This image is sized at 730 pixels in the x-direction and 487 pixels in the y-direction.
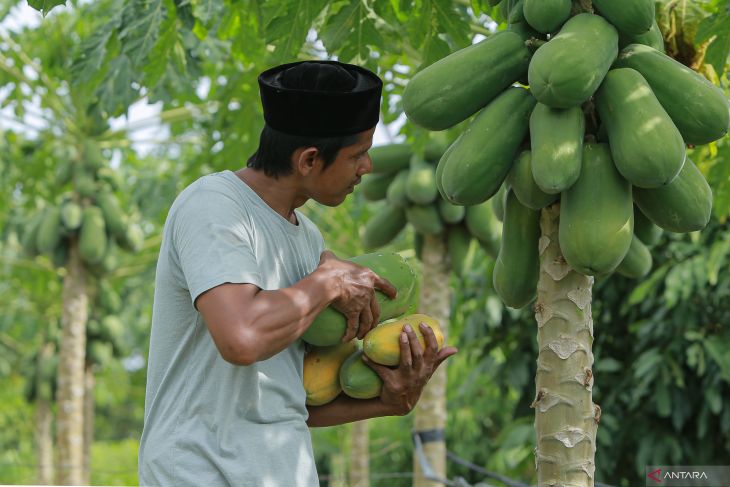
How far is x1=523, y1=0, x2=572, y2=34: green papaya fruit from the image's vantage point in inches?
79.4

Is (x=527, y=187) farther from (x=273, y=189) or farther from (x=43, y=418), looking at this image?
(x=43, y=418)

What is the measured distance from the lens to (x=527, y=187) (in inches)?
78.9

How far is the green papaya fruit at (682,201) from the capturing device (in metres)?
2.01

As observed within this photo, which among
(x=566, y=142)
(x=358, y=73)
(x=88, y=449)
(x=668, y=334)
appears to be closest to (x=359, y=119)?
(x=358, y=73)

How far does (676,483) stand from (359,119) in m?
4.59

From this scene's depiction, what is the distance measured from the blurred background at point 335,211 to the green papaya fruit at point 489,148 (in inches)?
31.9

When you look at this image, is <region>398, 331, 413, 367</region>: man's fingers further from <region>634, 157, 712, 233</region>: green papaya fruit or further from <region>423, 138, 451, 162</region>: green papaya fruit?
<region>423, 138, 451, 162</region>: green papaya fruit

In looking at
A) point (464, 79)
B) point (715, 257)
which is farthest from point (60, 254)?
point (464, 79)

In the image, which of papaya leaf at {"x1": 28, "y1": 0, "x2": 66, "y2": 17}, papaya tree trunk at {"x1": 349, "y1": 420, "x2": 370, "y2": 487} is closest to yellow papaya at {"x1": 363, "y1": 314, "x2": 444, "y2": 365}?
papaya leaf at {"x1": 28, "y1": 0, "x2": 66, "y2": 17}

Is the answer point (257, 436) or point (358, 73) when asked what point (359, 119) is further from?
point (257, 436)

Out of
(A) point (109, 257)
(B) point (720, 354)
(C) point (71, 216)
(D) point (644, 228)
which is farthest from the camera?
(A) point (109, 257)

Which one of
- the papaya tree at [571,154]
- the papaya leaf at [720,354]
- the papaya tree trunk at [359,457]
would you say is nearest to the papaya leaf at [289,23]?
the papaya tree at [571,154]

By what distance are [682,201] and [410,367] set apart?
2.24ft

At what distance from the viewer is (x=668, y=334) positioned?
19.6 feet
